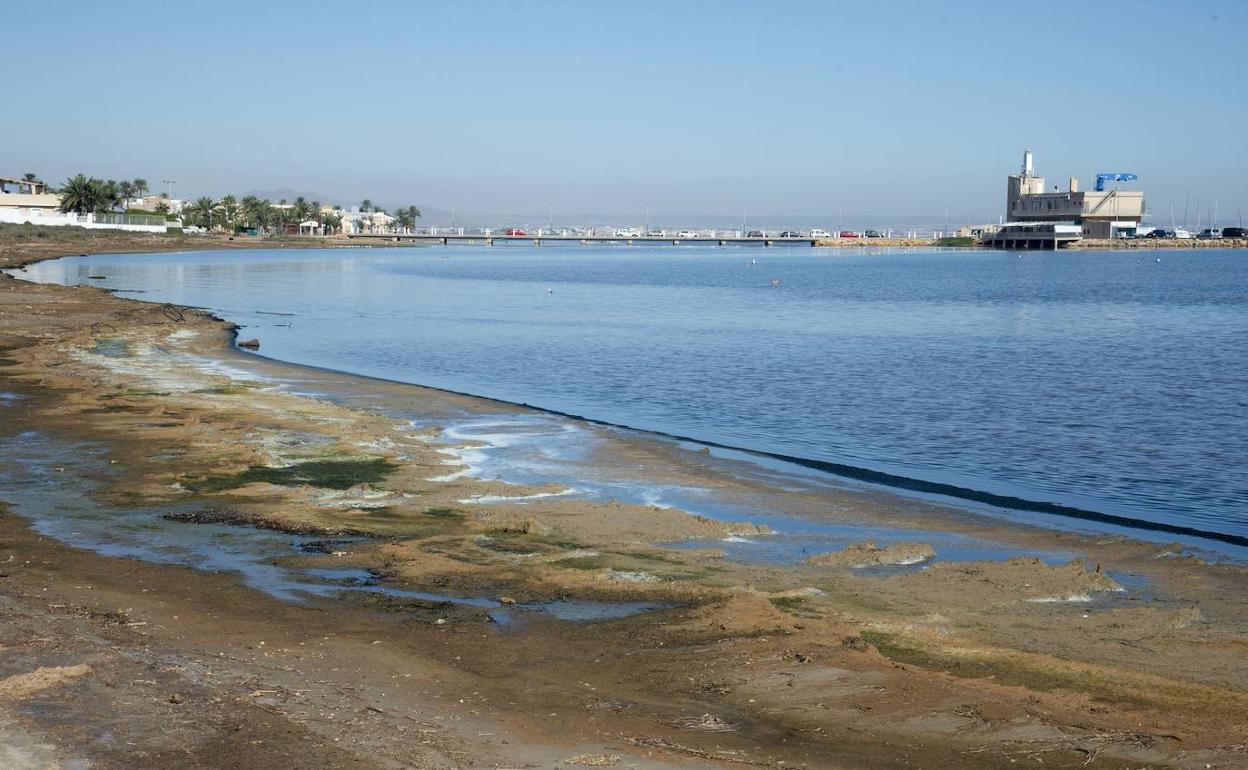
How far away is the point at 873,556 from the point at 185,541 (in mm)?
7822

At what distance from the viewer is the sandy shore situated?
820cm

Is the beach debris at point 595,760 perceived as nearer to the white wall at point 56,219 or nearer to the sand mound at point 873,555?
the sand mound at point 873,555

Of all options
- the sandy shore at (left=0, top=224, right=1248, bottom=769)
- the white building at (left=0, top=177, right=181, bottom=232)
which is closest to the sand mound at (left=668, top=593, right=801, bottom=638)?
the sandy shore at (left=0, top=224, right=1248, bottom=769)

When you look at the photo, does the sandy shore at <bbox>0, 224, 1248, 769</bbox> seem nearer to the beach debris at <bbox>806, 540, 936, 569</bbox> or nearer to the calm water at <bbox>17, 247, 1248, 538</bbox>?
the beach debris at <bbox>806, 540, 936, 569</bbox>

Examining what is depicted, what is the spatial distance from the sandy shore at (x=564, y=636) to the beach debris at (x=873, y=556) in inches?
2.0

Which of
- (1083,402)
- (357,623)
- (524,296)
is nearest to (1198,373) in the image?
(1083,402)

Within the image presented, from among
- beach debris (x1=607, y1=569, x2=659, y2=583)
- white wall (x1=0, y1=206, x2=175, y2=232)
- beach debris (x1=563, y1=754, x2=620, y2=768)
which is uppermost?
white wall (x1=0, y1=206, x2=175, y2=232)

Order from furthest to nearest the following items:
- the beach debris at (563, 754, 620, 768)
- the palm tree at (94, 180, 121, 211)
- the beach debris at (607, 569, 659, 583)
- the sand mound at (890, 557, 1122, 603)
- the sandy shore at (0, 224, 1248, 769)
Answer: the palm tree at (94, 180, 121, 211) < the beach debris at (607, 569, 659, 583) < the sand mound at (890, 557, 1122, 603) < the sandy shore at (0, 224, 1248, 769) < the beach debris at (563, 754, 620, 768)

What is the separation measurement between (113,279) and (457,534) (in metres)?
73.6

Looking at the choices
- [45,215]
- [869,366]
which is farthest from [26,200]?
[869,366]

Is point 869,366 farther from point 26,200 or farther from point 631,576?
point 26,200

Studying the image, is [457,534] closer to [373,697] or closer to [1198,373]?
[373,697]

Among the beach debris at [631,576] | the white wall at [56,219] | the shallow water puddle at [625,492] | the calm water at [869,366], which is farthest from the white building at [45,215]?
the beach debris at [631,576]

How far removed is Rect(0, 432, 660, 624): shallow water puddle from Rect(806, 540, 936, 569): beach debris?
310 centimetres
